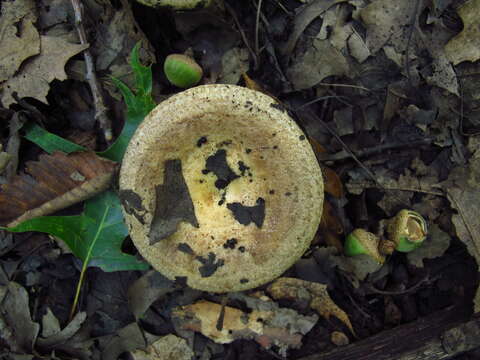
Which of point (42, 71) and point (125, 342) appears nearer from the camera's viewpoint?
point (42, 71)

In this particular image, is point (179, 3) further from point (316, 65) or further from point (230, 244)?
point (230, 244)

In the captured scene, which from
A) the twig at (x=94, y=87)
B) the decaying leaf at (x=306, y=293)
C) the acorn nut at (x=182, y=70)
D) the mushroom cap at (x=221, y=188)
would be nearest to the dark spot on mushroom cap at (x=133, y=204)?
the mushroom cap at (x=221, y=188)

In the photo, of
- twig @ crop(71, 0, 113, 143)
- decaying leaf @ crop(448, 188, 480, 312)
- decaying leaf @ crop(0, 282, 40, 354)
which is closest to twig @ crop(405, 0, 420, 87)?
decaying leaf @ crop(448, 188, 480, 312)

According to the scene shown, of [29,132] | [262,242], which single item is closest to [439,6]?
[262,242]

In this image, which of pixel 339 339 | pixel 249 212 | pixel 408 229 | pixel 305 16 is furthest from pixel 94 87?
pixel 339 339

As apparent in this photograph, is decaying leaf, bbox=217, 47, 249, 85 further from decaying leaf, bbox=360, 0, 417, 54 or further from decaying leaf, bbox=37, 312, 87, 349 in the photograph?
decaying leaf, bbox=37, 312, 87, 349

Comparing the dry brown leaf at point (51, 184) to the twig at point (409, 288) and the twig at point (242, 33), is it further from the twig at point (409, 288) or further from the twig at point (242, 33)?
the twig at point (409, 288)
